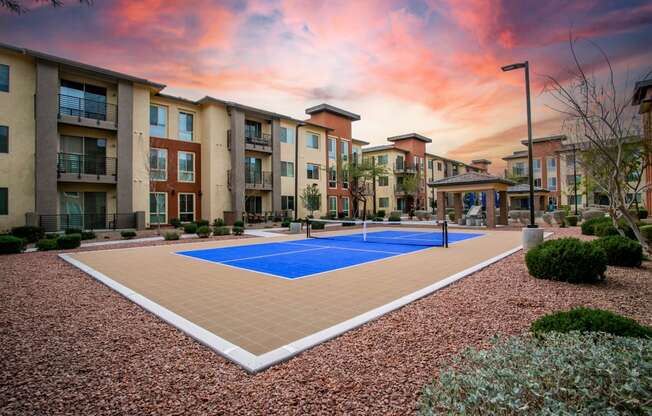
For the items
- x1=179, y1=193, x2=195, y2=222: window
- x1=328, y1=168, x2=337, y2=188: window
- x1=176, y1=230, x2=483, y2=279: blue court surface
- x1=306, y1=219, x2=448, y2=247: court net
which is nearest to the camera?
x1=176, y1=230, x2=483, y2=279: blue court surface

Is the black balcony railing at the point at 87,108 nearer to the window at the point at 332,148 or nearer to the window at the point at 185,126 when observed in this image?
the window at the point at 185,126

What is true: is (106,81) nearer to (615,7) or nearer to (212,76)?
(212,76)

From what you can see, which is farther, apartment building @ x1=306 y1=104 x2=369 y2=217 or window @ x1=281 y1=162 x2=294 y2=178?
apartment building @ x1=306 y1=104 x2=369 y2=217

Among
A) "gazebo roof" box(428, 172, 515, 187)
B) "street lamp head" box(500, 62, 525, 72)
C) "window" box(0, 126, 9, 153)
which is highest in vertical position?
"street lamp head" box(500, 62, 525, 72)

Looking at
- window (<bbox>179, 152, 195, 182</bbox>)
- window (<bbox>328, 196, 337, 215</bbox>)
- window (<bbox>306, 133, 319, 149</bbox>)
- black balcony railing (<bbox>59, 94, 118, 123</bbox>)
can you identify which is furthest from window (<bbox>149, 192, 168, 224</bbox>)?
window (<bbox>328, 196, 337, 215</bbox>)

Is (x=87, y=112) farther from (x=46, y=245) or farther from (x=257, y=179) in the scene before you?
(x=257, y=179)

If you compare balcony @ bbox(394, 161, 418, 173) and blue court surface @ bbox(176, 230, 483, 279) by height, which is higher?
balcony @ bbox(394, 161, 418, 173)

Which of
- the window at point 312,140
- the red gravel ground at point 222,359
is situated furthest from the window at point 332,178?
the red gravel ground at point 222,359

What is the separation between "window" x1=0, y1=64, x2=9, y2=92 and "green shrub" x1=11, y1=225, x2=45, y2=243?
921 cm

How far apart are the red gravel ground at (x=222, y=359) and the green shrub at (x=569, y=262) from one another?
18.4 inches

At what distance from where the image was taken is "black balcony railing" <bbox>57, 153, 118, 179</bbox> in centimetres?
2264

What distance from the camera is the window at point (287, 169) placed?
3622 cm

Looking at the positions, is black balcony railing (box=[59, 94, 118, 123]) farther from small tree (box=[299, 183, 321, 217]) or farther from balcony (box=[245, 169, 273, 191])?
small tree (box=[299, 183, 321, 217])

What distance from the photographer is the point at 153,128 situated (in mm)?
27203
